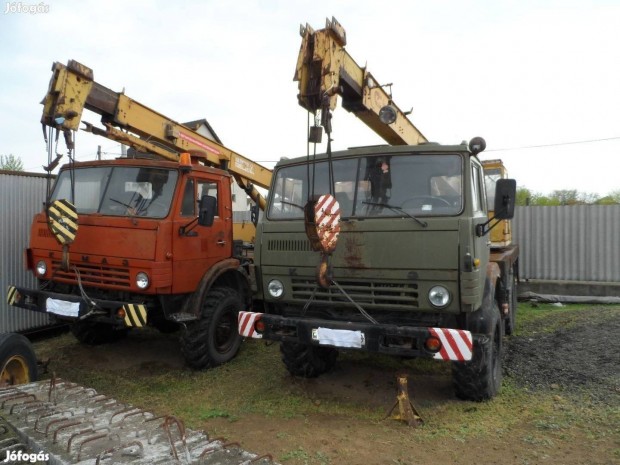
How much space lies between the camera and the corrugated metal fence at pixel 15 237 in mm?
6441

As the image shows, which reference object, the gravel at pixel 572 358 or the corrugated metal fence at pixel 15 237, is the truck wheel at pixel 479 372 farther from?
the corrugated metal fence at pixel 15 237

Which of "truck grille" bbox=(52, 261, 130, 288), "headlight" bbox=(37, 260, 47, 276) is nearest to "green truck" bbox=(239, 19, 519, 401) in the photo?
"truck grille" bbox=(52, 261, 130, 288)

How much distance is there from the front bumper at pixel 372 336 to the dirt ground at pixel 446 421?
666 millimetres

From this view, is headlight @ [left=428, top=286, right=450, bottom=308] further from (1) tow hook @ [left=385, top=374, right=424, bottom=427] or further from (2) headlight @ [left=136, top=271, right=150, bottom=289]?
(2) headlight @ [left=136, top=271, right=150, bottom=289]

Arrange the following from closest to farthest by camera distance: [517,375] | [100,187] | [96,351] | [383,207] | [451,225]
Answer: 1. [451,225]
2. [383,207]
3. [517,375]
4. [100,187]
5. [96,351]

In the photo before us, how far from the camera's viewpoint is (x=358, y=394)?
4680 mm

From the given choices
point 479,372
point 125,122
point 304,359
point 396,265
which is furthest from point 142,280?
point 479,372

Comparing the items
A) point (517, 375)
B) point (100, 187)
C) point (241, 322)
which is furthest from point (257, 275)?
point (517, 375)

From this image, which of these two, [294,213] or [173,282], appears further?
[173,282]

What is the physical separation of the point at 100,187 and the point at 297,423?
3.50 meters

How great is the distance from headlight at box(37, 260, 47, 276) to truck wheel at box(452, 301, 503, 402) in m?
4.62

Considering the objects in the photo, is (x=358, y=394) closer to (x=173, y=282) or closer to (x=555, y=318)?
(x=173, y=282)

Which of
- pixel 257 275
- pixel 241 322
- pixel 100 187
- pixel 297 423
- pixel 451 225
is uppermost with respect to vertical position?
pixel 100 187

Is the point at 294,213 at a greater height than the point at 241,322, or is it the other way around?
the point at 294,213
